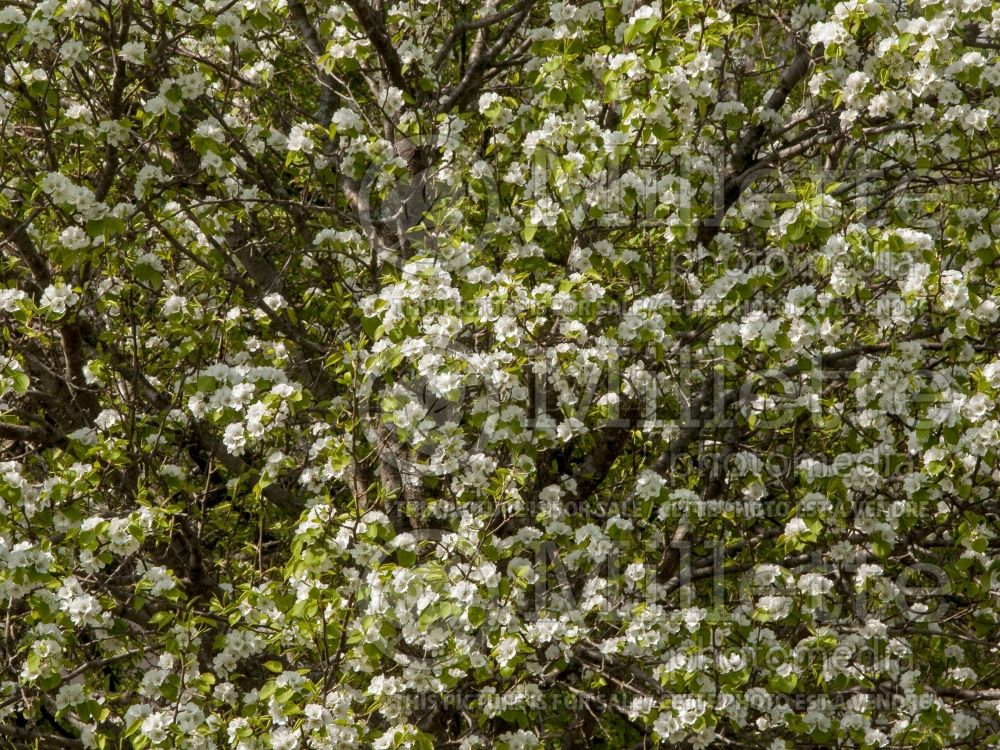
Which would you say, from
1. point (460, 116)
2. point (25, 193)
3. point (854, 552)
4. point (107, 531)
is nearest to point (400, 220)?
point (460, 116)

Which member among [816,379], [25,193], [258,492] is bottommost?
[816,379]

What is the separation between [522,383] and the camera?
4.81 m

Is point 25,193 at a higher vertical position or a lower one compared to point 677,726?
higher

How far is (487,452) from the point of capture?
5332 millimetres

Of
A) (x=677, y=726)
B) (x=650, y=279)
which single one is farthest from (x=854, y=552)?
(x=650, y=279)

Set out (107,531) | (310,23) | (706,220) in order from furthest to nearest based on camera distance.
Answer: (310,23) < (706,220) < (107,531)

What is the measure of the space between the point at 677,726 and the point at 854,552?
1.20 m

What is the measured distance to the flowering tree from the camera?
446 cm

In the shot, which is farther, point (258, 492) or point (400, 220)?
point (400, 220)

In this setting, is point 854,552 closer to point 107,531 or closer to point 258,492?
point 258,492

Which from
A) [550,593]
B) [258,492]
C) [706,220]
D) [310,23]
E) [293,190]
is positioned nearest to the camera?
[258,492]

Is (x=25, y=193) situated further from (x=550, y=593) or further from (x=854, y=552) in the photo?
(x=854, y=552)

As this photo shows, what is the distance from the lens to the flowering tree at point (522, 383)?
14.6 ft

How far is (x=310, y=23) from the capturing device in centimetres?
638
